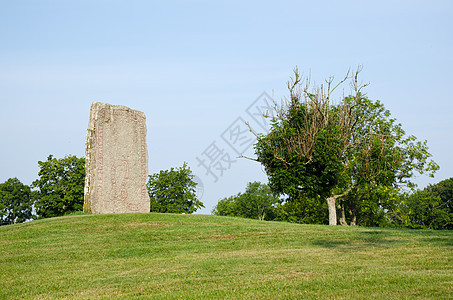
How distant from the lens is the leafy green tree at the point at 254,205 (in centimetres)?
7100

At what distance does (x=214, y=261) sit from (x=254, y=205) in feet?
190

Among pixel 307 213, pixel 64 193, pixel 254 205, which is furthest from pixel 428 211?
pixel 64 193

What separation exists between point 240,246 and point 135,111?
Result: 13869 mm

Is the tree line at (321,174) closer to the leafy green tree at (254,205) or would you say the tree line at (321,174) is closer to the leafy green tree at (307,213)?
the leafy green tree at (307,213)

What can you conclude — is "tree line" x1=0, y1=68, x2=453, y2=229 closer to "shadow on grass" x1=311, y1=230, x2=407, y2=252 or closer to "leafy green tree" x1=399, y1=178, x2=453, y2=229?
"leafy green tree" x1=399, y1=178, x2=453, y2=229

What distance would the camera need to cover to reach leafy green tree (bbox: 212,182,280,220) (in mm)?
71000

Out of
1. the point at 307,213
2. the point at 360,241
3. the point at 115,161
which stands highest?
the point at 115,161

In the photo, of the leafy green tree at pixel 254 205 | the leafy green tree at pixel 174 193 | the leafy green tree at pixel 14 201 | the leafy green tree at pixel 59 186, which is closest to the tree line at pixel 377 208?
the leafy green tree at pixel 254 205

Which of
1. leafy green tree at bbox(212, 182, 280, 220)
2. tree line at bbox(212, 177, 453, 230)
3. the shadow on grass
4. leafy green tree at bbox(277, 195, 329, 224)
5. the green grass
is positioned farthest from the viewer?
leafy green tree at bbox(212, 182, 280, 220)

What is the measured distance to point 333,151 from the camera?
101ft

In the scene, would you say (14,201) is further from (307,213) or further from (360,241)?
(360,241)

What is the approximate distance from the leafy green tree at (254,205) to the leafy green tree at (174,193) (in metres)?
20.5

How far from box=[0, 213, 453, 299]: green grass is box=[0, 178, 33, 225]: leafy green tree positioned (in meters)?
31.3

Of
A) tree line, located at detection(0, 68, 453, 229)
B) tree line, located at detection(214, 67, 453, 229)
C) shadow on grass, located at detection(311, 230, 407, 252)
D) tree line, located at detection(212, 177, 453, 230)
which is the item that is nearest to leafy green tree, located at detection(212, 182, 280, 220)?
tree line, located at detection(212, 177, 453, 230)
